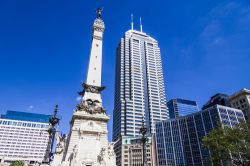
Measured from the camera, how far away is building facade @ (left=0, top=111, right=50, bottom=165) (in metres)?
148

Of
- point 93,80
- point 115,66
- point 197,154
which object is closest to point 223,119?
point 197,154

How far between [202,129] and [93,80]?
198 ft

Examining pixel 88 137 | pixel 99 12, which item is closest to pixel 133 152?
pixel 99 12

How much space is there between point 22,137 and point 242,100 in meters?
140

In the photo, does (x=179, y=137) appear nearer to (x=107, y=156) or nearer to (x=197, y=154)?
(x=197, y=154)

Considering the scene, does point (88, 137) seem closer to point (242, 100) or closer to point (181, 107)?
point (242, 100)

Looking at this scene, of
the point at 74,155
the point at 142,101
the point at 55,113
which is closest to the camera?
the point at 55,113

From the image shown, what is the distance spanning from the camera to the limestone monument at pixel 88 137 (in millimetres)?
32281

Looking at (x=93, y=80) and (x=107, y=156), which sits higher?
(x=93, y=80)

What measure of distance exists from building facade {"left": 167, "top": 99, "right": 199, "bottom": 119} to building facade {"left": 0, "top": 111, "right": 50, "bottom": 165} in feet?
321

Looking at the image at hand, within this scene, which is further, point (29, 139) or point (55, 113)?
point (29, 139)

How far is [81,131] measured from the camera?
3456 centimetres

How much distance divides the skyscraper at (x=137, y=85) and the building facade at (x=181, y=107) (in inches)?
1779

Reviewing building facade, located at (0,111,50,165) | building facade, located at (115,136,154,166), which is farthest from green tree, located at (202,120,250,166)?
building facade, located at (0,111,50,165)
